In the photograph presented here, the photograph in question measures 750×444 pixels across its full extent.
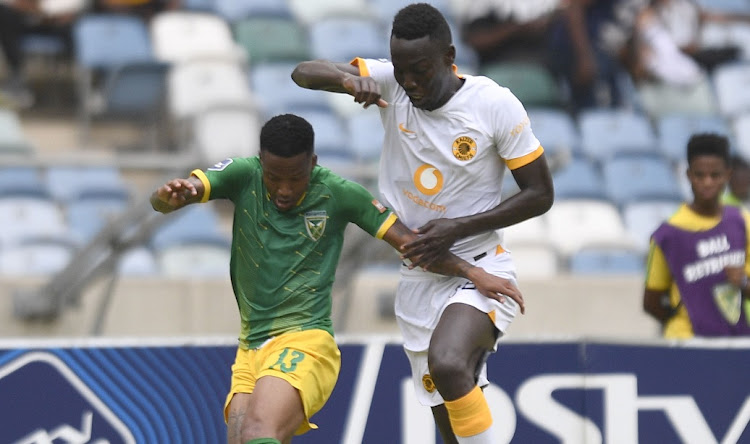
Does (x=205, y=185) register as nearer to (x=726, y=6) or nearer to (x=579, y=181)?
(x=579, y=181)

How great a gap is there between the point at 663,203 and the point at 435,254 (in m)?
6.69

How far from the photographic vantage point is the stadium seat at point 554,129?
12539 mm

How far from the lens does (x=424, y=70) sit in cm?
554

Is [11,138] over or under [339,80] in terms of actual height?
under

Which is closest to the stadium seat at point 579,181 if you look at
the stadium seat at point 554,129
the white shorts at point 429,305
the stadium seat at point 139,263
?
the stadium seat at point 554,129

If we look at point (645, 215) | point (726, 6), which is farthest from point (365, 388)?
point (726, 6)

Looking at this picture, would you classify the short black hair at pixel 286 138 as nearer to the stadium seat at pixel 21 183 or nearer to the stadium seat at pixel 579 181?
the stadium seat at pixel 21 183

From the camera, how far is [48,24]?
12695 millimetres

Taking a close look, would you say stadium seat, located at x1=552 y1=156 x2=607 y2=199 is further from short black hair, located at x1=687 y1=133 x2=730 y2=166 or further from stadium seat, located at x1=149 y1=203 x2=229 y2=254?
short black hair, located at x1=687 y1=133 x2=730 y2=166

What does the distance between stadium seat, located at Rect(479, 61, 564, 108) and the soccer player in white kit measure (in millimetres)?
7412

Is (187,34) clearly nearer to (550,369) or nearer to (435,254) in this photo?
(550,369)

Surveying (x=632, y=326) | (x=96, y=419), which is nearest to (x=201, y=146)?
(x=632, y=326)

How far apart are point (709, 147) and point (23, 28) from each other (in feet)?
23.1

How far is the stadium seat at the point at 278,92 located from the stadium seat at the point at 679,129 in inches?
125
